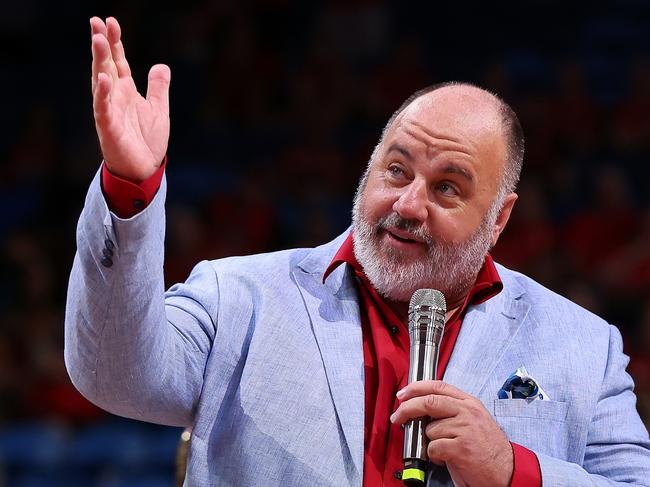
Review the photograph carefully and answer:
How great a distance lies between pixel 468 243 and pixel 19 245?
4.55 meters

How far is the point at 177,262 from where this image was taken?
6.08 meters

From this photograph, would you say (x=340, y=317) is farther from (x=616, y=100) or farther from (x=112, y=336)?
(x=616, y=100)

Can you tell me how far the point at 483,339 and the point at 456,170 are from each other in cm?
34

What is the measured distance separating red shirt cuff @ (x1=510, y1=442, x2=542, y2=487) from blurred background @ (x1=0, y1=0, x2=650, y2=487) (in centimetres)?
287

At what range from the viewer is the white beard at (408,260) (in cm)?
219

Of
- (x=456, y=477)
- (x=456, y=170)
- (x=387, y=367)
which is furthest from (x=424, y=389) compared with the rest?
(x=456, y=170)

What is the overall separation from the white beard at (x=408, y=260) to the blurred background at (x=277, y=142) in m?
2.66

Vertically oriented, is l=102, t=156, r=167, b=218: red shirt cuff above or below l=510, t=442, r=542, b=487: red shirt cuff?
above

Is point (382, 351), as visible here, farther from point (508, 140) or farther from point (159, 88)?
point (159, 88)

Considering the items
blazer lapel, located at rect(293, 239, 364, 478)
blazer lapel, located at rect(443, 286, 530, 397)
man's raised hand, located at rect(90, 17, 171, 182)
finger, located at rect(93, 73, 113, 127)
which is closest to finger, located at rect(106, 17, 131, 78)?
man's raised hand, located at rect(90, 17, 171, 182)

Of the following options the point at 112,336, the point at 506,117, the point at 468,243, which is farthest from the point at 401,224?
the point at 112,336

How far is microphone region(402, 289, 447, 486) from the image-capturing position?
1.79 metres

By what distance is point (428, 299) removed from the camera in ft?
6.57

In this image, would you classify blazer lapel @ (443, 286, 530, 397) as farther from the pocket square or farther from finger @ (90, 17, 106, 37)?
finger @ (90, 17, 106, 37)
